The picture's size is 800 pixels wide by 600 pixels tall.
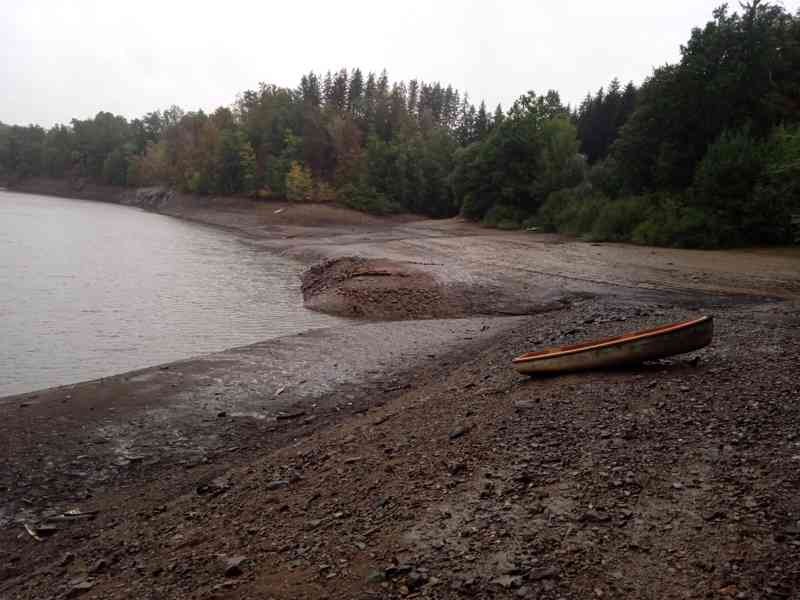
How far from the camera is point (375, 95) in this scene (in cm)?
7575

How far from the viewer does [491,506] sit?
4.61 metres

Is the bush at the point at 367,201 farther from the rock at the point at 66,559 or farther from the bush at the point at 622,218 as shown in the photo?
the rock at the point at 66,559

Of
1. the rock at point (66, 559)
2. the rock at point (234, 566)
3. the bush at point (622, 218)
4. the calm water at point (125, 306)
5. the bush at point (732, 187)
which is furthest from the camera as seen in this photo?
the bush at point (622, 218)

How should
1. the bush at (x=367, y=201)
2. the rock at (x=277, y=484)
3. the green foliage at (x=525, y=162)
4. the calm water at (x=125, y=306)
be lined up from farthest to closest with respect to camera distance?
1. the bush at (x=367, y=201)
2. the green foliage at (x=525, y=162)
3. the calm water at (x=125, y=306)
4. the rock at (x=277, y=484)

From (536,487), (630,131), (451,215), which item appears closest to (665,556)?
(536,487)

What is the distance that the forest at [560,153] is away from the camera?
27.0m

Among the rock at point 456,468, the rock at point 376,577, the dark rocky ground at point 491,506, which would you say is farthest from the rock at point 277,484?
the rock at point 376,577

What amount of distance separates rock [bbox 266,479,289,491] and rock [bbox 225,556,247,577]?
4.50ft

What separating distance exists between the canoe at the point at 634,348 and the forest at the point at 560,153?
57.0ft

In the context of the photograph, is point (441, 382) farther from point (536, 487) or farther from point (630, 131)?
point (630, 131)

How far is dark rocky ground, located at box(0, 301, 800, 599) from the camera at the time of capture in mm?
3775

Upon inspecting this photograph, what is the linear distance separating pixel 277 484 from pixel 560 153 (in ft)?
143

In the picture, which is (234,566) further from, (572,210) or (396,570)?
(572,210)

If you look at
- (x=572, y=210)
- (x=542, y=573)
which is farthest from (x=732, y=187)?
(x=542, y=573)
